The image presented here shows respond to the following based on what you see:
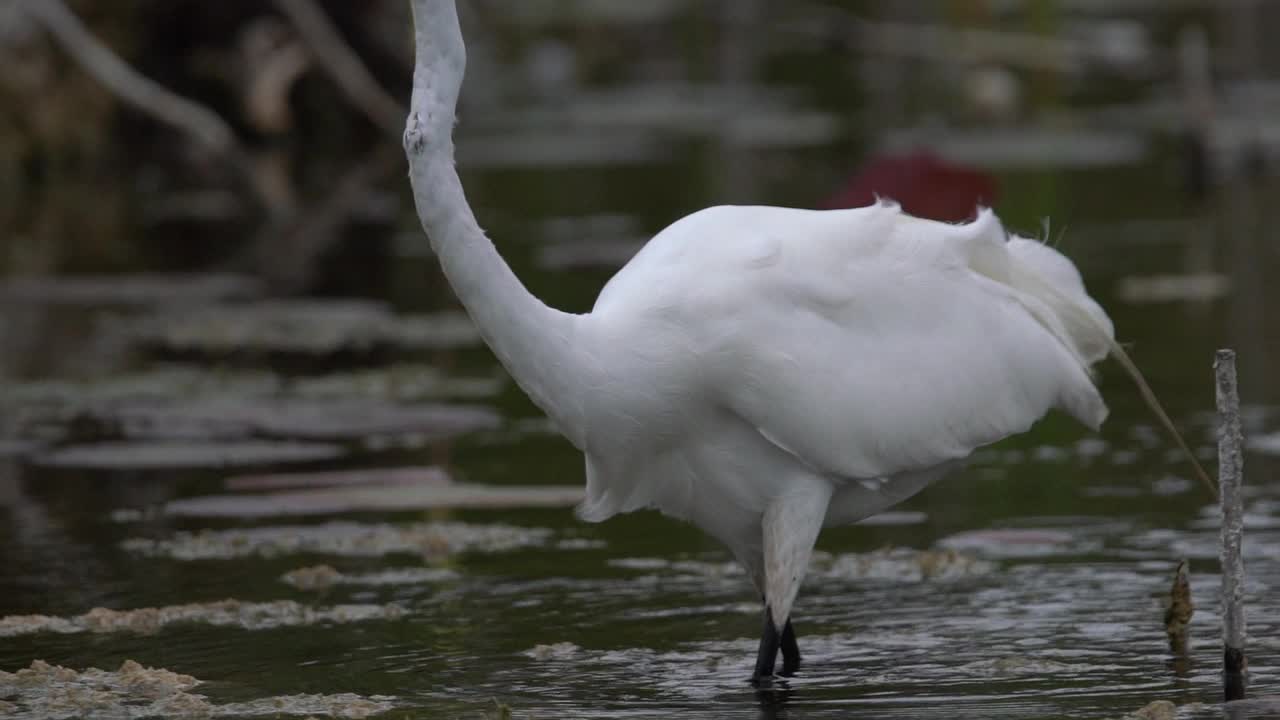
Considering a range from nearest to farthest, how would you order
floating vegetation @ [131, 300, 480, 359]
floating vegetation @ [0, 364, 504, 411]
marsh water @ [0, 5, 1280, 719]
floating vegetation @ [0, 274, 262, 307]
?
marsh water @ [0, 5, 1280, 719] → floating vegetation @ [0, 364, 504, 411] → floating vegetation @ [131, 300, 480, 359] → floating vegetation @ [0, 274, 262, 307]

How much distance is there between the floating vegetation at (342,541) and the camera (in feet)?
27.1

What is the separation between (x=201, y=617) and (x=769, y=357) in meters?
2.05

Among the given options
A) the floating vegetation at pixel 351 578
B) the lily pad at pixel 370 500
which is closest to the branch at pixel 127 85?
the lily pad at pixel 370 500

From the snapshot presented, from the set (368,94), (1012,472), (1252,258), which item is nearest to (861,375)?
(1012,472)

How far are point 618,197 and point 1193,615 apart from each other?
13.3 metres

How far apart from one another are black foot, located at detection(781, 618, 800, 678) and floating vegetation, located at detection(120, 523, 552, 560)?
190 centimetres

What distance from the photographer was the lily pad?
8953 mm

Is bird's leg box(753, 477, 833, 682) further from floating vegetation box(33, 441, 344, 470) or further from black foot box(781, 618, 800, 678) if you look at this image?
floating vegetation box(33, 441, 344, 470)

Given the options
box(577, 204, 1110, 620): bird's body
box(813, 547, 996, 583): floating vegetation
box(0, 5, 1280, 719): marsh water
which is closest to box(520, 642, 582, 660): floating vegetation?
box(0, 5, 1280, 719): marsh water

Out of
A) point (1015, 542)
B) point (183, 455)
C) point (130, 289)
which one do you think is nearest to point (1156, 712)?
point (1015, 542)

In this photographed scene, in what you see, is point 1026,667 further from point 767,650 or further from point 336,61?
point 336,61

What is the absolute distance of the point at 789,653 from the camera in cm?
652

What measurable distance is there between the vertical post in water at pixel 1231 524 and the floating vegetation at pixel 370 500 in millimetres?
3556

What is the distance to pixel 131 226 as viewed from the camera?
19.6 m
